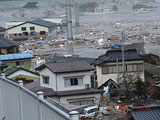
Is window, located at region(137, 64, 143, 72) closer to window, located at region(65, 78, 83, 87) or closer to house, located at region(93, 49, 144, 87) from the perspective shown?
house, located at region(93, 49, 144, 87)

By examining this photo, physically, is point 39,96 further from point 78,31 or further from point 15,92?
point 78,31

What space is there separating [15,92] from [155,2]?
39477 mm

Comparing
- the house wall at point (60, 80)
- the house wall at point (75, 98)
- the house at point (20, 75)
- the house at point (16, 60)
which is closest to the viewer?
the house wall at point (75, 98)

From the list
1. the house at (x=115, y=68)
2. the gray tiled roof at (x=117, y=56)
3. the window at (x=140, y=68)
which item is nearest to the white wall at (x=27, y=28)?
the gray tiled roof at (x=117, y=56)

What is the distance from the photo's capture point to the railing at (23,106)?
0.75 metres

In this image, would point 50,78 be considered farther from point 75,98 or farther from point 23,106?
point 23,106

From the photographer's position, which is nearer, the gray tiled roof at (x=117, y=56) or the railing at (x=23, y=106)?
the railing at (x=23, y=106)

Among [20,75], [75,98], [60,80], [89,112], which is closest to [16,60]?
[20,75]

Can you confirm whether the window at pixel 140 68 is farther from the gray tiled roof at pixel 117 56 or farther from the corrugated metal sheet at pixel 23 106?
the corrugated metal sheet at pixel 23 106

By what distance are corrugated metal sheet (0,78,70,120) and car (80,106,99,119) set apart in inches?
81.1

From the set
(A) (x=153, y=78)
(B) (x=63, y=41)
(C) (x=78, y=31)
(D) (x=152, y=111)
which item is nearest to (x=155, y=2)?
(C) (x=78, y=31)

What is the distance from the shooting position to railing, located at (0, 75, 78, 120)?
750 millimetres

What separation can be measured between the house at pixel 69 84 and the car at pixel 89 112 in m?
0.17

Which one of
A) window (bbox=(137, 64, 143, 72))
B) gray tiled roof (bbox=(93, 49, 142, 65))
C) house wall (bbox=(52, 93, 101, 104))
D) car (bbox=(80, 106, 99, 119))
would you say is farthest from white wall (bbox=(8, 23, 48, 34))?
car (bbox=(80, 106, 99, 119))
